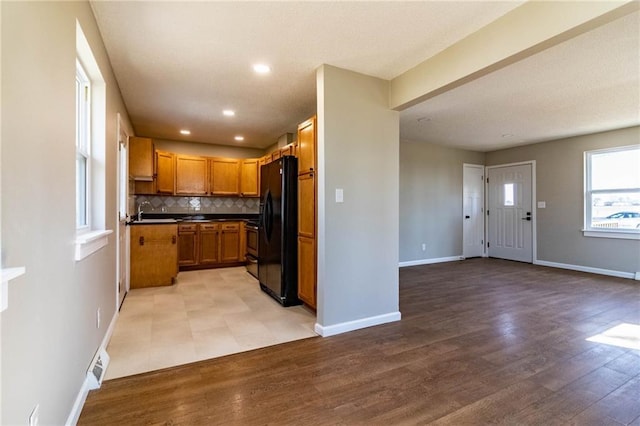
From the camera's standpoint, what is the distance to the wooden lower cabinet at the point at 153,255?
4.18 metres

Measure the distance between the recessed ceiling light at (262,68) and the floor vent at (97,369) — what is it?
2644 mm

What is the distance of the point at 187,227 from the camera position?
547cm

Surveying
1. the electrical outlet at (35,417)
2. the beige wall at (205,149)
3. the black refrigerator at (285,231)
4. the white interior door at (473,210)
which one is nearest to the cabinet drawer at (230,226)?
the beige wall at (205,149)

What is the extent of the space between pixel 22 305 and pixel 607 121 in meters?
6.61

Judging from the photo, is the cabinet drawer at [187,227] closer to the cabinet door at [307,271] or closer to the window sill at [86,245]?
the cabinet door at [307,271]

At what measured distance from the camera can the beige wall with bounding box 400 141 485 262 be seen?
596 centimetres

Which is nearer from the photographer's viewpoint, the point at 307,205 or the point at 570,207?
the point at 307,205

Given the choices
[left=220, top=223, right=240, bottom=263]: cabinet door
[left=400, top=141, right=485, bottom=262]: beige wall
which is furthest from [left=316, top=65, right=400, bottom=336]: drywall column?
[left=220, top=223, right=240, bottom=263]: cabinet door

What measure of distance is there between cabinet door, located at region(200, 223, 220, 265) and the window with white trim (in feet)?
10.8

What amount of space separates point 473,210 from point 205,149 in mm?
6004

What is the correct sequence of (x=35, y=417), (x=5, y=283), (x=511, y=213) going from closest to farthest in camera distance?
1. (x=5, y=283)
2. (x=35, y=417)
3. (x=511, y=213)

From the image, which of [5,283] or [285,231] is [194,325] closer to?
[285,231]

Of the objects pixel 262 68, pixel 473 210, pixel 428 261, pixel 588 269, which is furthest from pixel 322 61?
pixel 588 269

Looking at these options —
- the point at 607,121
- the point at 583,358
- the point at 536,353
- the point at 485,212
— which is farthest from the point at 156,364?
the point at 485,212
